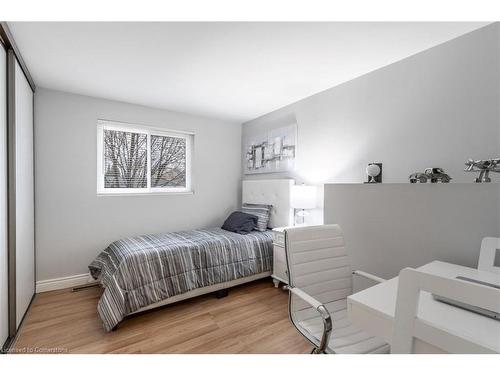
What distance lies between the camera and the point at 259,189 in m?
3.62

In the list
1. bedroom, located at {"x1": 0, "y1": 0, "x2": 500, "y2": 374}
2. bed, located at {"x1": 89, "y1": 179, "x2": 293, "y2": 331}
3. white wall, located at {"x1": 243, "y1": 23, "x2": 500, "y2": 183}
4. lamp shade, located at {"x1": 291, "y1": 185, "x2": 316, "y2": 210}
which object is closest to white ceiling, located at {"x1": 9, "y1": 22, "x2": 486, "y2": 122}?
bedroom, located at {"x1": 0, "y1": 0, "x2": 500, "y2": 374}

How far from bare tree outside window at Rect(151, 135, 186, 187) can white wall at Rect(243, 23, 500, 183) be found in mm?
2002

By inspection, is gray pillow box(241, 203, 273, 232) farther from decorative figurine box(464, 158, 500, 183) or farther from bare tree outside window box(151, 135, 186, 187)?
decorative figurine box(464, 158, 500, 183)

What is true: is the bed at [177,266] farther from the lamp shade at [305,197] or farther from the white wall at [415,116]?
the white wall at [415,116]

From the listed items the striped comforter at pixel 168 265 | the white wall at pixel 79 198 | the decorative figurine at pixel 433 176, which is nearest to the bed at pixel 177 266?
the striped comforter at pixel 168 265

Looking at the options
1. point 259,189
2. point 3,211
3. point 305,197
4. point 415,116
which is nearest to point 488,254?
point 415,116

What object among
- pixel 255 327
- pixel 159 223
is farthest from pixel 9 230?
pixel 255 327

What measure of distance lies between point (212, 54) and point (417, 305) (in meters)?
2.13

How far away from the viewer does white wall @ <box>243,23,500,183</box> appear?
1.64m

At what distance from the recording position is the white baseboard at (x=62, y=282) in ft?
8.86

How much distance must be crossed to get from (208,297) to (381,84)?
9.44 feet

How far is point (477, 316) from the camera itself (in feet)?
2.62

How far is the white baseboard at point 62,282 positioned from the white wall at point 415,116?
3.16m
